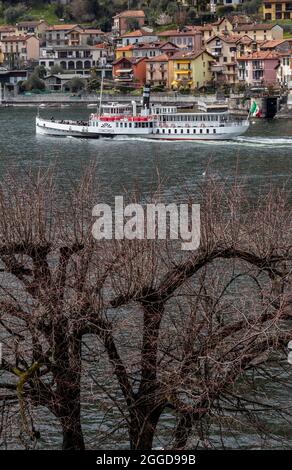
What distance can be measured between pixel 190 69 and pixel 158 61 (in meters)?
2.41

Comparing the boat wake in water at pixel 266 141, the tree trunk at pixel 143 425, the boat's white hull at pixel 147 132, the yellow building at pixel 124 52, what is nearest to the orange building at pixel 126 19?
the yellow building at pixel 124 52

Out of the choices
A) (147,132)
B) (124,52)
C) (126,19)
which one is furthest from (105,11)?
(147,132)

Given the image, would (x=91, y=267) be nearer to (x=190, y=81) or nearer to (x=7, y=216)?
(x=7, y=216)

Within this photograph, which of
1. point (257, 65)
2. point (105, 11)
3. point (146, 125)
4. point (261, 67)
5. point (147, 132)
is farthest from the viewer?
point (105, 11)

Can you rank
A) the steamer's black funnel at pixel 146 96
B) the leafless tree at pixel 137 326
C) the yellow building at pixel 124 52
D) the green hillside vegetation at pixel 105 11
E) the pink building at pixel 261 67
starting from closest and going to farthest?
the leafless tree at pixel 137 326 < the steamer's black funnel at pixel 146 96 < the pink building at pixel 261 67 < the yellow building at pixel 124 52 < the green hillside vegetation at pixel 105 11

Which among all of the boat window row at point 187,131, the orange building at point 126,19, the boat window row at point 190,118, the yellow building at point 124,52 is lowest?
the boat window row at point 187,131

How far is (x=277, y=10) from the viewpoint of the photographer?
7806cm

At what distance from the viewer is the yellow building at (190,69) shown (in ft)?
229

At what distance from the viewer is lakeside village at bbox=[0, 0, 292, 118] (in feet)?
219

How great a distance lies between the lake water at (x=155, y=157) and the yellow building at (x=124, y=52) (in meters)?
25.1

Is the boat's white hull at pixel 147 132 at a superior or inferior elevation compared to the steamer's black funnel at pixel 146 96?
inferior

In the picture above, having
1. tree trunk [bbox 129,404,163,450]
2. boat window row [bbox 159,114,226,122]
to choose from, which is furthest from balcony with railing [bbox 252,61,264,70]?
tree trunk [bbox 129,404,163,450]

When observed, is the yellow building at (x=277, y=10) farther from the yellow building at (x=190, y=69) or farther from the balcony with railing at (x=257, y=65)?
the balcony with railing at (x=257, y=65)

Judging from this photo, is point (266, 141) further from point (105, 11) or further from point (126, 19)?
point (105, 11)
